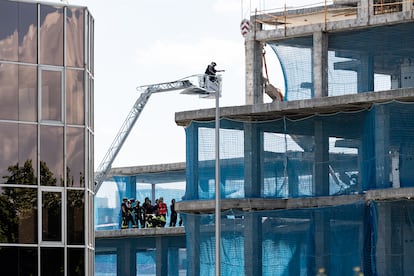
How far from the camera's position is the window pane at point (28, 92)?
47281 mm

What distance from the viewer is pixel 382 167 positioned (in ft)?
209

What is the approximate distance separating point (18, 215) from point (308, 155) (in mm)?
22907

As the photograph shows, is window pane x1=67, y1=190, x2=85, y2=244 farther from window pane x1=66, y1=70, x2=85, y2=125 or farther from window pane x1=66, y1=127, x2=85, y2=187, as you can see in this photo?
window pane x1=66, y1=70, x2=85, y2=125

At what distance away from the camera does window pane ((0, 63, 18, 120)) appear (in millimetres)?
46938

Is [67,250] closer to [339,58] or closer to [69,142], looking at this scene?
[69,142]

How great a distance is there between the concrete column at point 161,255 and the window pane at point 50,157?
39836 millimetres

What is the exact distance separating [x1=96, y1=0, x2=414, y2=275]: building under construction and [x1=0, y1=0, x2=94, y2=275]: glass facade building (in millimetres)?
18415

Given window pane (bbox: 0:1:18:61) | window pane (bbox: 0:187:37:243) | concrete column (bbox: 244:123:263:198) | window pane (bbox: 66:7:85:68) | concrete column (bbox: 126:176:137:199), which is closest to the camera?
window pane (bbox: 0:187:37:243)

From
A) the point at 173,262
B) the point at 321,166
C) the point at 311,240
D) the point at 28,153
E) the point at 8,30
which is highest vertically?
the point at 8,30

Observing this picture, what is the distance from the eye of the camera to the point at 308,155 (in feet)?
222

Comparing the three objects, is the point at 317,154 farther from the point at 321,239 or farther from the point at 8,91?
the point at 8,91

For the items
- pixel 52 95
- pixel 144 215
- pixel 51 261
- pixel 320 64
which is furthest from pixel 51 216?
pixel 144 215

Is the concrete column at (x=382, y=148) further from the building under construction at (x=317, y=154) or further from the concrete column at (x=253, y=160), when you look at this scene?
the concrete column at (x=253, y=160)

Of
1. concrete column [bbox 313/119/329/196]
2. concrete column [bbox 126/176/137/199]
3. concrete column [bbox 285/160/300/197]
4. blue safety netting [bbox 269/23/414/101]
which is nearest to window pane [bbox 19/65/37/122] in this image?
concrete column [bbox 313/119/329/196]
